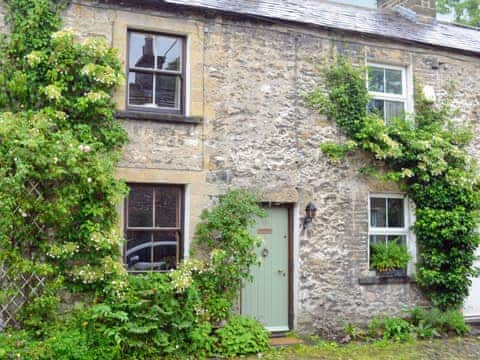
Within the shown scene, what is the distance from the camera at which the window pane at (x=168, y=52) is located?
30.2ft

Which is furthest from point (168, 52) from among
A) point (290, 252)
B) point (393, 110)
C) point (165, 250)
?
point (393, 110)

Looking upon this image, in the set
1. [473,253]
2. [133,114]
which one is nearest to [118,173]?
[133,114]

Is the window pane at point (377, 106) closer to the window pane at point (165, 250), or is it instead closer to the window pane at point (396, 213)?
the window pane at point (396, 213)

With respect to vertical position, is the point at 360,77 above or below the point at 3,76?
above

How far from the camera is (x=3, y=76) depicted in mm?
8000

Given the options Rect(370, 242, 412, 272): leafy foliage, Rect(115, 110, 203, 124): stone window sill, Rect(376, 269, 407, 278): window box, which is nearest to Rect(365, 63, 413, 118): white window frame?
Rect(370, 242, 412, 272): leafy foliage

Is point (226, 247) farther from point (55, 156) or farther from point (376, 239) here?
point (376, 239)

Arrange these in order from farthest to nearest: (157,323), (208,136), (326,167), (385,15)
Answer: (385,15)
(326,167)
(208,136)
(157,323)

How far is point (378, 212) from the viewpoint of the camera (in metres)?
10.5

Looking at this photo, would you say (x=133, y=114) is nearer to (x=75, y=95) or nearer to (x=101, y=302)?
(x=75, y=95)

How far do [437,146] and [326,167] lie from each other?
2231 mm

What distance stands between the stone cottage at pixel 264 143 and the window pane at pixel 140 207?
17mm

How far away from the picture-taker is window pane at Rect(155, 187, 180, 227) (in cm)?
890

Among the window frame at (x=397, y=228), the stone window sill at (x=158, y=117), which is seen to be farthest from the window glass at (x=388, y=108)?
the stone window sill at (x=158, y=117)
